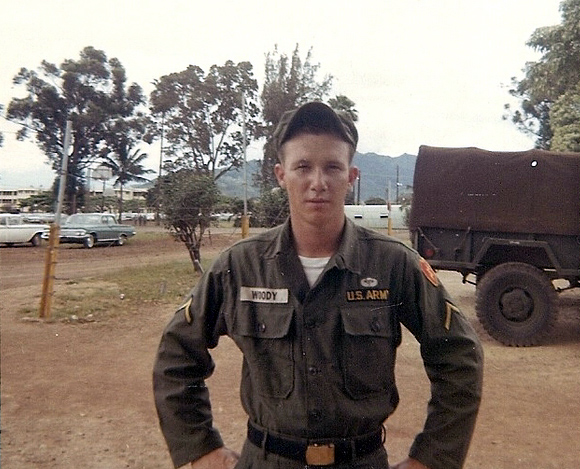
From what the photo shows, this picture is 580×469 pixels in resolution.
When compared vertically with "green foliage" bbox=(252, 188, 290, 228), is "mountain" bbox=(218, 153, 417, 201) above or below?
above

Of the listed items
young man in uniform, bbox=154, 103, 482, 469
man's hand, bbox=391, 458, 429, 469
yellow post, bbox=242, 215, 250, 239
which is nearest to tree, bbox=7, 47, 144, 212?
young man in uniform, bbox=154, 103, 482, 469

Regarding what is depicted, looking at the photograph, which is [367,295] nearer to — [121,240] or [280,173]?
[280,173]

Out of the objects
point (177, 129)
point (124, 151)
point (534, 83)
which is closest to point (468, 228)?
point (177, 129)

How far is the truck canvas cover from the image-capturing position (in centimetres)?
569

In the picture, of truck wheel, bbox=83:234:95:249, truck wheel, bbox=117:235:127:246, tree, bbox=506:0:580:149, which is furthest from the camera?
truck wheel, bbox=117:235:127:246

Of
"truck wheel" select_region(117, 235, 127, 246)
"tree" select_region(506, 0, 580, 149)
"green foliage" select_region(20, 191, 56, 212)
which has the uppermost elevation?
"tree" select_region(506, 0, 580, 149)

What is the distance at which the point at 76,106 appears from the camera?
8.82ft

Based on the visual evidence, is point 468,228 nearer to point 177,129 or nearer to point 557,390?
point 557,390

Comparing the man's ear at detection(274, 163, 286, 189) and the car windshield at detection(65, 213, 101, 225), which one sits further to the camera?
the car windshield at detection(65, 213, 101, 225)

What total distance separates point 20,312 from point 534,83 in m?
9.98

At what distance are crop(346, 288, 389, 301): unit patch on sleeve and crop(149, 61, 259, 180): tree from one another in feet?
11.8

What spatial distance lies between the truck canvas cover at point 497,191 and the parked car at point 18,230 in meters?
4.04

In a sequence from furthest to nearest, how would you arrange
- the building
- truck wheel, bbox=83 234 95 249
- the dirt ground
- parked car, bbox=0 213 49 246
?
truck wheel, bbox=83 234 95 249 < the dirt ground < parked car, bbox=0 213 49 246 < the building

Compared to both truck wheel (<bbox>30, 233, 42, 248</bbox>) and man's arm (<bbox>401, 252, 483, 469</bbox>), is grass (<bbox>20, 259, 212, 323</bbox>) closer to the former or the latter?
truck wheel (<bbox>30, 233, 42, 248</bbox>)
